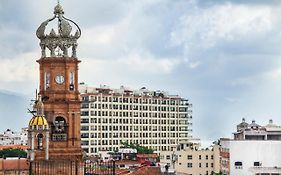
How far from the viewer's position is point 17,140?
16675cm

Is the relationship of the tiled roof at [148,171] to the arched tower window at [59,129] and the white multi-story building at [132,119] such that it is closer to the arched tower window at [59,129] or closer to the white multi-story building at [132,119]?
the arched tower window at [59,129]

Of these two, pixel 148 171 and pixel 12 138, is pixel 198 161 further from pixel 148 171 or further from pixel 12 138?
pixel 12 138

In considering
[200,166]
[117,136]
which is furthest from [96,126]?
[200,166]

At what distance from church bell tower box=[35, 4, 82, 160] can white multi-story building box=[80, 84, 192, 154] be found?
3106 inches

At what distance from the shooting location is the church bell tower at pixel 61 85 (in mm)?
47031

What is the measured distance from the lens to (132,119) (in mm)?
144250

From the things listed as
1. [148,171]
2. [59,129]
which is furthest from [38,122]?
[148,171]

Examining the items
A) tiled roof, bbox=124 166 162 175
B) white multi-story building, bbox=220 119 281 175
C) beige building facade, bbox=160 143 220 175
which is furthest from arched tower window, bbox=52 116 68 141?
beige building facade, bbox=160 143 220 175

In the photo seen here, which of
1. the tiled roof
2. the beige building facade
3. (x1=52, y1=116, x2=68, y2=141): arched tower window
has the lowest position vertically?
the beige building facade

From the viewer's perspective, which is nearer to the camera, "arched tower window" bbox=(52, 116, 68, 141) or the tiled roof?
"arched tower window" bbox=(52, 116, 68, 141)

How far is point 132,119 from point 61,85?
96.9 metres

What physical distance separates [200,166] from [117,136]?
36.8 meters

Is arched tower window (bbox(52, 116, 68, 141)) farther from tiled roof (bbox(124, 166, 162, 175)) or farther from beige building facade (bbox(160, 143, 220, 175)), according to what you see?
beige building facade (bbox(160, 143, 220, 175))

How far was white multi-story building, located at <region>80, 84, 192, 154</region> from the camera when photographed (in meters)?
134
